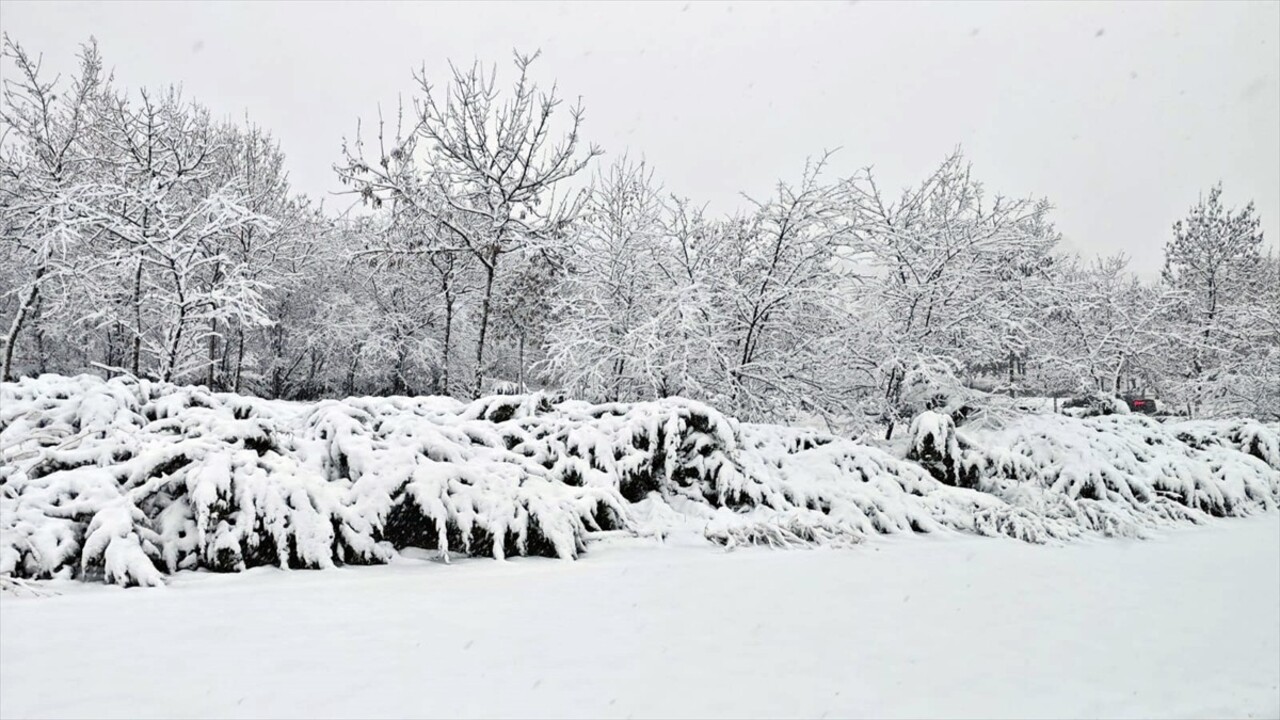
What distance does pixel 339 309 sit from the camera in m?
22.2

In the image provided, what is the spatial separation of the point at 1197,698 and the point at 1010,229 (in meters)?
9.76

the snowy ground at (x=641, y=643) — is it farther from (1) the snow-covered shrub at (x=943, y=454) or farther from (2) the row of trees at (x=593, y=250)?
(2) the row of trees at (x=593, y=250)

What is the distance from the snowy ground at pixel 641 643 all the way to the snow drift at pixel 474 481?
1.00 ft

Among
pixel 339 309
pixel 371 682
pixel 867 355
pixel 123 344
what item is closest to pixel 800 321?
pixel 867 355

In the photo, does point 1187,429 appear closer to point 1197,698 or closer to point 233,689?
point 1197,698

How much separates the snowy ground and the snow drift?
12.0 inches

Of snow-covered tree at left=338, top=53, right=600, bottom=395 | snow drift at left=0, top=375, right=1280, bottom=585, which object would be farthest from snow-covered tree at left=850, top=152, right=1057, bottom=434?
snow-covered tree at left=338, top=53, right=600, bottom=395

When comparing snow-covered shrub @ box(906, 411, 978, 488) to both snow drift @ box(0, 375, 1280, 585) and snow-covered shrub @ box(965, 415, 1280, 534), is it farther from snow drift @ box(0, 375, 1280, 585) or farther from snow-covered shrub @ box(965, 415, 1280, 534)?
snow-covered shrub @ box(965, 415, 1280, 534)

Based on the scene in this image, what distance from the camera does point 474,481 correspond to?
5.73 metres

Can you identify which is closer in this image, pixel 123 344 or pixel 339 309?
pixel 123 344

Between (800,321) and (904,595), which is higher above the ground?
(800,321)

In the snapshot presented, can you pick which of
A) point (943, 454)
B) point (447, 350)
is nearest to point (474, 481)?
point (943, 454)

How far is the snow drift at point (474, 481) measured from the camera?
4621 mm

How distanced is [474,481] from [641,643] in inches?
105
